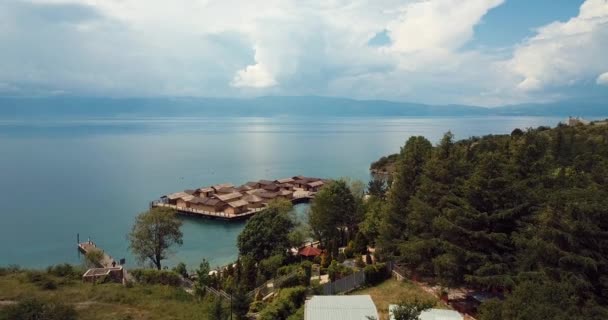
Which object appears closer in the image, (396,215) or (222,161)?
(396,215)

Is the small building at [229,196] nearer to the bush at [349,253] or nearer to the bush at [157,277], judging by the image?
the bush at [157,277]

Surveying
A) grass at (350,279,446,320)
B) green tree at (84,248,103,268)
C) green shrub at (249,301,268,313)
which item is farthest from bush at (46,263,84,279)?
A: grass at (350,279,446,320)

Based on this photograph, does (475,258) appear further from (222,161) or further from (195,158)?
(195,158)

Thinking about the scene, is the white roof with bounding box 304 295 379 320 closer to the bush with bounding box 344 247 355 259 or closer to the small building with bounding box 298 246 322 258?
the bush with bounding box 344 247 355 259

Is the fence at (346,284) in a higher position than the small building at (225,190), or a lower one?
higher

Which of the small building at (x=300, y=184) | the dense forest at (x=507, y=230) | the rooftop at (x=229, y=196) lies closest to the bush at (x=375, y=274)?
the dense forest at (x=507, y=230)

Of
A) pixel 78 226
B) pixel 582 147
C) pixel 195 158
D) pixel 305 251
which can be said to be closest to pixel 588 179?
pixel 305 251
